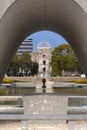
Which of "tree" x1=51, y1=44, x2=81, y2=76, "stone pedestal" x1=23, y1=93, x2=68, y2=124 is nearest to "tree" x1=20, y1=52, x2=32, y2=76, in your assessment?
"tree" x1=51, y1=44, x2=81, y2=76

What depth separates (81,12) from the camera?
905cm

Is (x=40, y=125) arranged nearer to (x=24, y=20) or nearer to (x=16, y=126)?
(x=16, y=126)

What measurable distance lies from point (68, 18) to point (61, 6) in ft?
2.90

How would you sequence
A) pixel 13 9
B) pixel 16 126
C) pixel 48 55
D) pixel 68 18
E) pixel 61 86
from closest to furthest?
pixel 16 126 → pixel 13 9 → pixel 68 18 → pixel 61 86 → pixel 48 55

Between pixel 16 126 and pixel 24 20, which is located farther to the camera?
pixel 24 20

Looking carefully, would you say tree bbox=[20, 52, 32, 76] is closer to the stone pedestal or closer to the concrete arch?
the concrete arch

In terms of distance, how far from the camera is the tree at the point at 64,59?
5226 centimetres

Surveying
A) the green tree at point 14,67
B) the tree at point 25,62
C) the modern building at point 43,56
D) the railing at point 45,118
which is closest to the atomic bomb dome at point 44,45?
the modern building at point 43,56

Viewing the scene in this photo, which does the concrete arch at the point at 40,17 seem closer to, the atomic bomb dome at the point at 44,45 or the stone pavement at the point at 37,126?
the stone pavement at the point at 37,126

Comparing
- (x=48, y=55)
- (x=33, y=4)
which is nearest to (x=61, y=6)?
(x=33, y=4)

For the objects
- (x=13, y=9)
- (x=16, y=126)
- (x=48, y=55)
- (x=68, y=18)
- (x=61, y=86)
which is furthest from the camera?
(x=48, y=55)

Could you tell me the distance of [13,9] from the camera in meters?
9.22

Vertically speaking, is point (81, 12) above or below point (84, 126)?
above

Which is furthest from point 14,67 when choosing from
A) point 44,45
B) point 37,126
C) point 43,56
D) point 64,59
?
point 37,126
